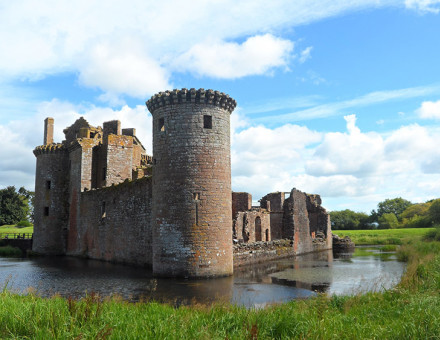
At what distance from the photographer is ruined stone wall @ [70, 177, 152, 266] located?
19.9 meters

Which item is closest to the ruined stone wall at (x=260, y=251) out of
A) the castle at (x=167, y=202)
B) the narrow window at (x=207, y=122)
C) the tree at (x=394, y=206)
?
the castle at (x=167, y=202)

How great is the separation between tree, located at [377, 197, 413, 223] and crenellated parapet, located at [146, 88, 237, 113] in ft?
307

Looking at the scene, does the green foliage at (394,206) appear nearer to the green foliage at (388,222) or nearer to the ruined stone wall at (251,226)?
the green foliage at (388,222)

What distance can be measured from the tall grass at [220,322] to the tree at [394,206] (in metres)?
99.9

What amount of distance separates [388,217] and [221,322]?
8761 centimetres

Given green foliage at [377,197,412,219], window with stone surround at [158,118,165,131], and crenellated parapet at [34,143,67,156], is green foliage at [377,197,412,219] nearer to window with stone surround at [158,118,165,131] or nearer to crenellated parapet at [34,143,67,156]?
crenellated parapet at [34,143,67,156]

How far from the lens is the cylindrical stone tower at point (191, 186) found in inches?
599

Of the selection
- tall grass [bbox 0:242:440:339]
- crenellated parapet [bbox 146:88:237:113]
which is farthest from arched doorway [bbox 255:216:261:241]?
tall grass [bbox 0:242:440:339]

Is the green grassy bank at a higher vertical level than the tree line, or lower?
lower

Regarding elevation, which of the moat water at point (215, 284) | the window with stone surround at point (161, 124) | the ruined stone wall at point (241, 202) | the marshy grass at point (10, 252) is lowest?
the marshy grass at point (10, 252)

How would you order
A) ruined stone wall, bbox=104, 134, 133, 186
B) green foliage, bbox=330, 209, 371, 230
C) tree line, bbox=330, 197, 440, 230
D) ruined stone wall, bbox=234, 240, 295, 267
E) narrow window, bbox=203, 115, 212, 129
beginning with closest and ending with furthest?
narrow window, bbox=203, 115, 212, 129
ruined stone wall, bbox=234, 240, 295, 267
ruined stone wall, bbox=104, 134, 133, 186
tree line, bbox=330, 197, 440, 230
green foliage, bbox=330, 209, 371, 230

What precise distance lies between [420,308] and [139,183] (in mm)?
16130

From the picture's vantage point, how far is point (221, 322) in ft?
22.4

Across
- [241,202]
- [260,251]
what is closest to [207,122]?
[260,251]
